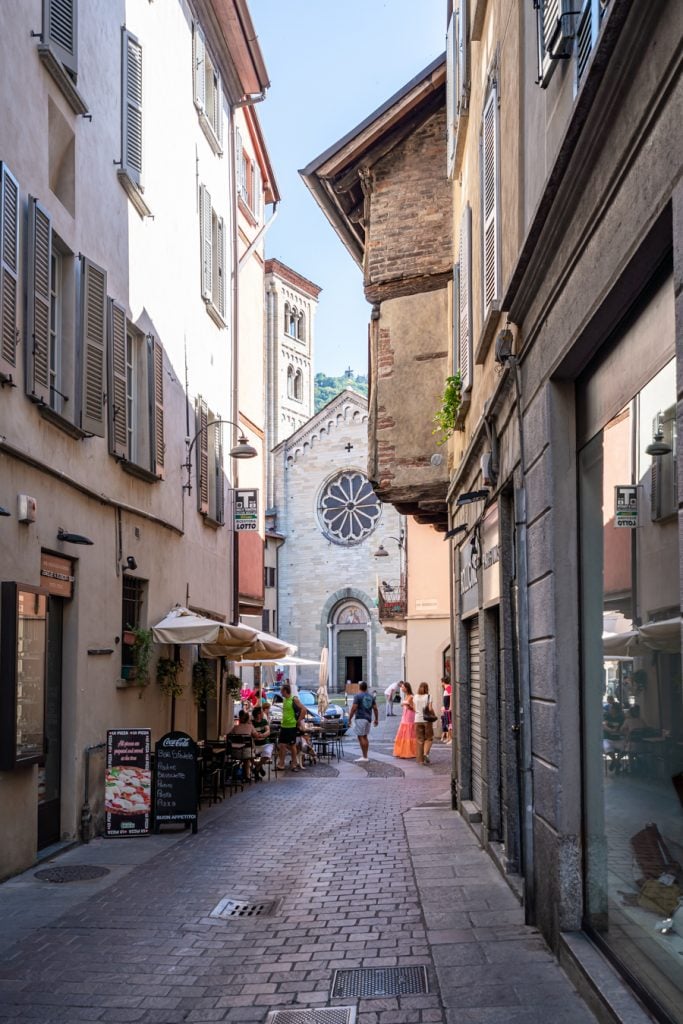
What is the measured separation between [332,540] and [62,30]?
153 ft

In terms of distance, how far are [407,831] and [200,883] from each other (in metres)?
3.57

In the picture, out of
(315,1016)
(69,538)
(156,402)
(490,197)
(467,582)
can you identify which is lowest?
(315,1016)

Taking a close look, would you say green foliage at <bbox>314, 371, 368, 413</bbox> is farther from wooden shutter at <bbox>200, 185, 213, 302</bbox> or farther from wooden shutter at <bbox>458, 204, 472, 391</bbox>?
wooden shutter at <bbox>458, 204, 472, 391</bbox>

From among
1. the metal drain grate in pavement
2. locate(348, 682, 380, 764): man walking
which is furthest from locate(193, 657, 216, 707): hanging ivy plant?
the metal drain grate in pavement

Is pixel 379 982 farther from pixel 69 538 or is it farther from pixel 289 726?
pixel 289 726

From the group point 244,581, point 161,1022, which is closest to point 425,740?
point 244,581

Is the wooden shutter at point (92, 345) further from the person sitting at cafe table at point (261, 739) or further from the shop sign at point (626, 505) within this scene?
the person sitting at cafe table at point (261, 739)

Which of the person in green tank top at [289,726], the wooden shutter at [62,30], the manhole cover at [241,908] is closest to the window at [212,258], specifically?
the person in green tank top at [289,726]

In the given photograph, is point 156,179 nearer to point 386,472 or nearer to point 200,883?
point 386,472

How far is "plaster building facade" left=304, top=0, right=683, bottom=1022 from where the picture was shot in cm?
447

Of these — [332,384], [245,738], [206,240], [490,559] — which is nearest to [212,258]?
[206,240]

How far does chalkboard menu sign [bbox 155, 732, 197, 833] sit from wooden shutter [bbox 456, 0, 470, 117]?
23.8 ft

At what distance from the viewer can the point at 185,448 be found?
1750 cm

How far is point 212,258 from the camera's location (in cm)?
1995
